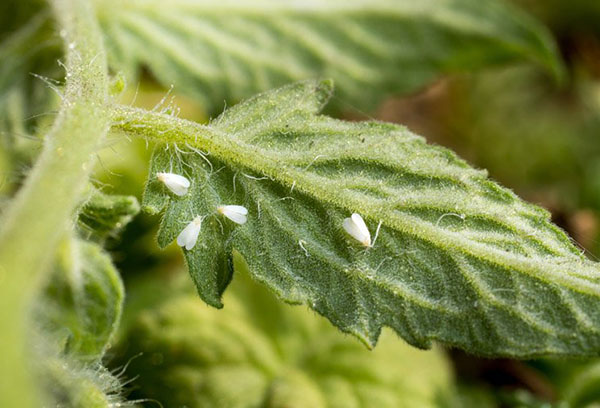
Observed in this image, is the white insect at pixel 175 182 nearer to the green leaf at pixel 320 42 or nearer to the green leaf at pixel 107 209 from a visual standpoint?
the green leaf at pixel 107 209

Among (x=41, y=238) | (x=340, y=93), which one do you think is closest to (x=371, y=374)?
(x=340, y=93)

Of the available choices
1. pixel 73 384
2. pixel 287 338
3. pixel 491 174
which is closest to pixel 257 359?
pixel 287 338

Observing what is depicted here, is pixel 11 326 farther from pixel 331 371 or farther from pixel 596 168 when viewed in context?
pixel 596 168

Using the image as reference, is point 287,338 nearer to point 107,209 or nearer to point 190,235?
point 190,235

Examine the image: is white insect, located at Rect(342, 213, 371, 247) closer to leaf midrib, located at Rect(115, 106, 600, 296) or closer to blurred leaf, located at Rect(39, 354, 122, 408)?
leaf midrib, located at Rect(115, 106, 600, 296)

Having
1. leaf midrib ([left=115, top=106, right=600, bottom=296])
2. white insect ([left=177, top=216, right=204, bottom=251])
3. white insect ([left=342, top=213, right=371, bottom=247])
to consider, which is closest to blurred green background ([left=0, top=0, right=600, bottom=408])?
leaf midrib ([left=115, top=106, right=600, bottom=296])

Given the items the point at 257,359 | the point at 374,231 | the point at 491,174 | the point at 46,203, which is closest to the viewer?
the point at 46,203
